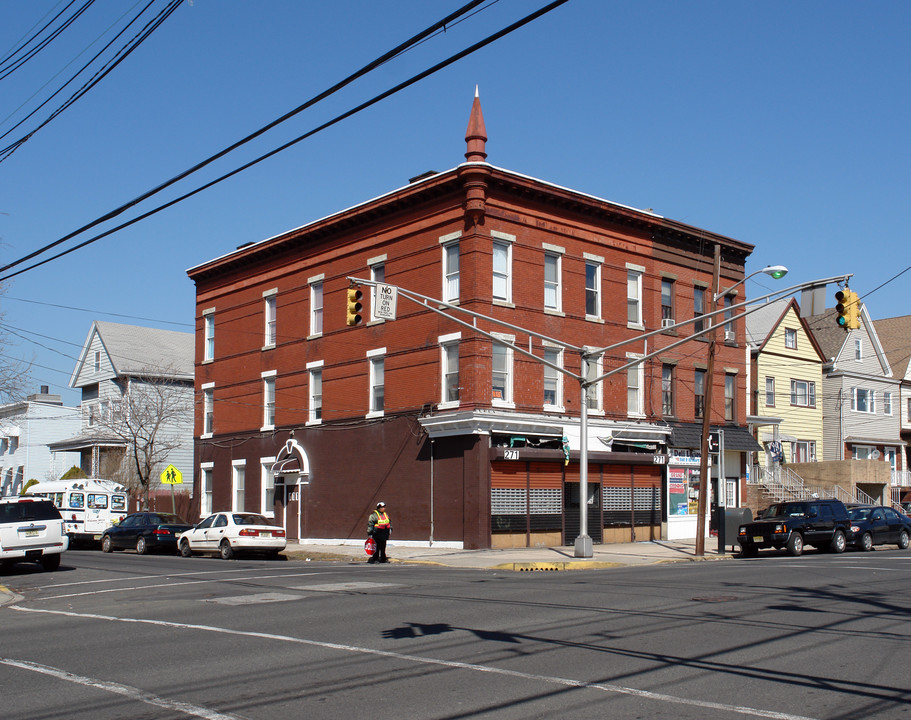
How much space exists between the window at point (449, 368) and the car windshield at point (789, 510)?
10601 millimetres

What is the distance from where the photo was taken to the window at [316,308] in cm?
3803

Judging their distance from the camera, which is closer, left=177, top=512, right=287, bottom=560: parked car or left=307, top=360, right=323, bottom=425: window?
left=177, top=512, right=287, bottom=560: parked car

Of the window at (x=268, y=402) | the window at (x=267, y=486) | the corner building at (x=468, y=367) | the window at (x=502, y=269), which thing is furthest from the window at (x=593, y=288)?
the window at (x=267, y=486)

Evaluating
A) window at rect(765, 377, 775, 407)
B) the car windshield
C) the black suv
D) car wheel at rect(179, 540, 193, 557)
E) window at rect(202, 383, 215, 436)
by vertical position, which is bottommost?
car wheel at rect(179, 540, 193, 557)

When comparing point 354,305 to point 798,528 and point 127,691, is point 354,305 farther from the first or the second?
point 798,528

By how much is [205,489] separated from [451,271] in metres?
18.5

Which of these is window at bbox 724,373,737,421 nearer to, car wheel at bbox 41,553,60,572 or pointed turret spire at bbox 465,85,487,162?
pointed turret spire at bbox 465,85,487,162

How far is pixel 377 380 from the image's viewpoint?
115 feet

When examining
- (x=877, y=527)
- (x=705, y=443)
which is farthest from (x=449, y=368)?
(x=877, y=527)

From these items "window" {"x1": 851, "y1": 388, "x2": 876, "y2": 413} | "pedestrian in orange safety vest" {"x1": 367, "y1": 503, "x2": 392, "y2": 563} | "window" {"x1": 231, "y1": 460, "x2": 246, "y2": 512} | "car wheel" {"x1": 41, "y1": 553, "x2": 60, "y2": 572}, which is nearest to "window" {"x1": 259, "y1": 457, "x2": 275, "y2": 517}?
"window" {"x1": 231, "y1": 460, "x2": 246, "y2": 512}

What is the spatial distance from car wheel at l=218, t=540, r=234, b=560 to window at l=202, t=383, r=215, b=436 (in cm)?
1510

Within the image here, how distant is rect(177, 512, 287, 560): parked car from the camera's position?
95.3 ft

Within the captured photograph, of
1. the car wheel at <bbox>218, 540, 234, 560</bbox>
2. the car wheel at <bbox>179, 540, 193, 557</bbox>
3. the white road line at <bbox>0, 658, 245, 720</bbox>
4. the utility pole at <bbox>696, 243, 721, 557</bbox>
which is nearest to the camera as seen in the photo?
the white road line at <bbox>0, 658, 245, 720</bbox>

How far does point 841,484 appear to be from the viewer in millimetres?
48781
